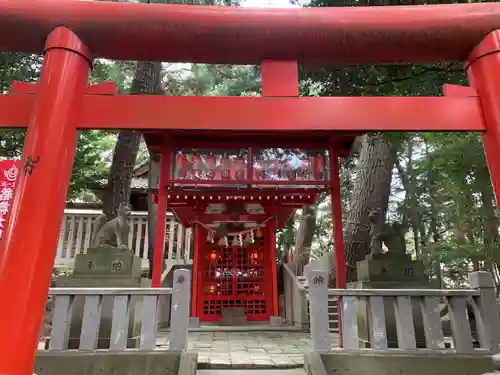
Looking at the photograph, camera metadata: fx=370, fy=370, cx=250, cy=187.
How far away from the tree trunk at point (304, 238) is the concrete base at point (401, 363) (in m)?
10.0

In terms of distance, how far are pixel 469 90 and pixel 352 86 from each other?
4090 millimetres

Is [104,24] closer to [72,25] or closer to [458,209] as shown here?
[72,25]

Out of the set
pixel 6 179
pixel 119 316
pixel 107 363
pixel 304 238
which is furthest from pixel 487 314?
pixel 304 238

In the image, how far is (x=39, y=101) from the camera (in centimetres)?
278

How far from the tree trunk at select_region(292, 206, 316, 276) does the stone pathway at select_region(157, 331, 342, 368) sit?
18.6 feet

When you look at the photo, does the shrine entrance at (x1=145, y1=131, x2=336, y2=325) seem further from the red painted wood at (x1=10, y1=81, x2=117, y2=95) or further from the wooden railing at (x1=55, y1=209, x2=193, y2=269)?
the red painted wood at (x1=10, y1=81, x2=117, y2=95)

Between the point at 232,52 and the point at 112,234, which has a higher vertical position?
the point at 232,52

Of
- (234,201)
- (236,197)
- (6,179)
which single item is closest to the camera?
(6,179)

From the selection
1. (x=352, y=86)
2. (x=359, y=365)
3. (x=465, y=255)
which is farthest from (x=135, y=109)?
(x=465, y=255)

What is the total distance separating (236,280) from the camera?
11461mm

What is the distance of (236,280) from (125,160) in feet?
16.1

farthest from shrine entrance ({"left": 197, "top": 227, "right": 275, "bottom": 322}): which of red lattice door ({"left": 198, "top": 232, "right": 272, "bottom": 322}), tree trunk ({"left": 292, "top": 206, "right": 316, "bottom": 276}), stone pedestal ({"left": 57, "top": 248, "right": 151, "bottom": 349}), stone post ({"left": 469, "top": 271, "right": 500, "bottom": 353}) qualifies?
stone post ({"left": 469, "top": 271, "right": 500, "bottom": 353})

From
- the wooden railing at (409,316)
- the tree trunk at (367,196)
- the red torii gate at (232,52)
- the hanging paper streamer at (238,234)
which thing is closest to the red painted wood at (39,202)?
the red torii gate at (232,52)

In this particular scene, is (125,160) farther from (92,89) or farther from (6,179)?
(92,89)
